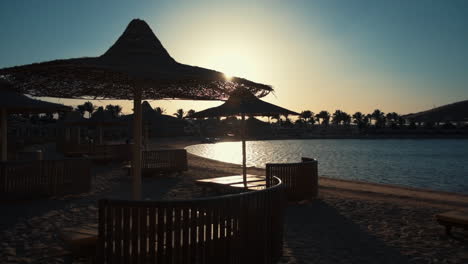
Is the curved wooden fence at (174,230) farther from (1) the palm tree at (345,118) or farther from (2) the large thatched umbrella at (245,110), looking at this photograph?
(1) the palm tree at (345,118)

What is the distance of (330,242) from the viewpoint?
5.29 meters

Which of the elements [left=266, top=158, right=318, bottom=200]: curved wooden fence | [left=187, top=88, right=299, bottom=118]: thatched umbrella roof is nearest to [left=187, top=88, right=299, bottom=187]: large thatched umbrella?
[left=187, top=88, right=299, bottom=118]: thatched umbrella roof

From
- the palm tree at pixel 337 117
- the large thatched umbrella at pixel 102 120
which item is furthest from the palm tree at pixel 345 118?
the large thatched umbrella at pixel 102 120

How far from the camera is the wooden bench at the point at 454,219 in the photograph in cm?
530

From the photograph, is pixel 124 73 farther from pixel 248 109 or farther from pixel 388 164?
pixel 388 164

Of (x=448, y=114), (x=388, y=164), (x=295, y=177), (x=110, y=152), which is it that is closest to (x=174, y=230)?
(x=295, y=177)

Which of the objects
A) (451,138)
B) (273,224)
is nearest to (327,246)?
(273,224)

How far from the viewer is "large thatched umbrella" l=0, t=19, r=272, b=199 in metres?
3.45

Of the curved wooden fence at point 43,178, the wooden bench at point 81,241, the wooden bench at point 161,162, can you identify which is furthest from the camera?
the wooden bench at point 161,162

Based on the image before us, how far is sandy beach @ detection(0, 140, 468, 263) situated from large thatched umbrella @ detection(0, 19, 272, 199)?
7.08 ft

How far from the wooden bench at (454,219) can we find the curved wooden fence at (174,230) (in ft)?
12.6

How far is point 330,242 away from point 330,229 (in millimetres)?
795

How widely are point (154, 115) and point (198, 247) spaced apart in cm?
1164

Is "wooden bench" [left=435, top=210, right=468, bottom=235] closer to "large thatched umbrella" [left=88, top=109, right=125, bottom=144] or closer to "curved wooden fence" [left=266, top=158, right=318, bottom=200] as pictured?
"curved wooden fence" [left=266, top=158, right=318, bottom=200]
